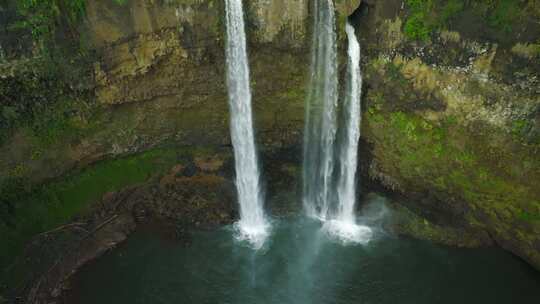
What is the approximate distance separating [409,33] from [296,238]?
7633 mm

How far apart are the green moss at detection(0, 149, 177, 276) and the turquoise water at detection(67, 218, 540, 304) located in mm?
1962

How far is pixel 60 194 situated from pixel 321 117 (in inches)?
365

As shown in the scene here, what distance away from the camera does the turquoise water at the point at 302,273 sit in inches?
500

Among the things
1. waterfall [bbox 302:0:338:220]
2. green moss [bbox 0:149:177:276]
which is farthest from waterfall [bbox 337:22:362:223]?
green moss [bbox 0:149:177:276]

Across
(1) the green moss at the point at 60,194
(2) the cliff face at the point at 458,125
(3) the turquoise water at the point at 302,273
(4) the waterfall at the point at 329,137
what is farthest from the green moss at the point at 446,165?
(1) the green moss at the point at 60,194

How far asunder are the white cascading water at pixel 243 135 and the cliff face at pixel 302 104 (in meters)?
0.49

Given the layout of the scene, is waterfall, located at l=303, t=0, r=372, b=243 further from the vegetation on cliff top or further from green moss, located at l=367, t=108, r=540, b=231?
the vegetation on cliff top

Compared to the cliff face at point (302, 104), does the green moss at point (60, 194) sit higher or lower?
lower

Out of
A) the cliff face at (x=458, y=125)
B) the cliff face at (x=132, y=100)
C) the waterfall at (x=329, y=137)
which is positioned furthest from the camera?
the waterfall at (x=329, y=137)

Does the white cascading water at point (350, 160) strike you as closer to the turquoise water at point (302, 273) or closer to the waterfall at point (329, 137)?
the waterfall at point (329, 137)

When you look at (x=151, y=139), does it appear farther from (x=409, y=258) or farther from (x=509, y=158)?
(x=509, y=158)

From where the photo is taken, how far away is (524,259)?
13.3 metres

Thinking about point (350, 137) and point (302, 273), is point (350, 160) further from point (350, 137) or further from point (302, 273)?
point (302, 273)

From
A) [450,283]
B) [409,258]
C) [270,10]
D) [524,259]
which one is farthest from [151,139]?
[524,259]
